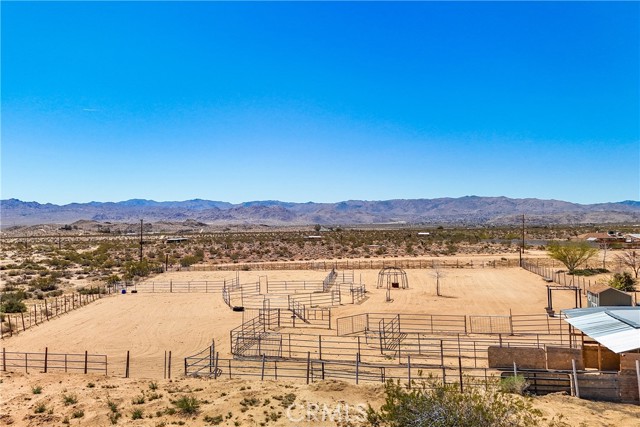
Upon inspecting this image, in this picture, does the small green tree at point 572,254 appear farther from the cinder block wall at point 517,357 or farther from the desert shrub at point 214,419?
the desert shrub at point 214,419

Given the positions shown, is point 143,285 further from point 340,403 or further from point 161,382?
point 340,403

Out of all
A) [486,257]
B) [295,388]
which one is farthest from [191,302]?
[486,257]

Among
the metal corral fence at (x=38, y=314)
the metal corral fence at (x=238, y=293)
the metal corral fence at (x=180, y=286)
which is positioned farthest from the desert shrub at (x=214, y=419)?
the metal corral fence at (x=180, y=286)

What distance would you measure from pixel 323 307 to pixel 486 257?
38.2 meters

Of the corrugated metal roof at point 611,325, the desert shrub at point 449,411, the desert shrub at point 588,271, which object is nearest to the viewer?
the desert shrub at point 449,411

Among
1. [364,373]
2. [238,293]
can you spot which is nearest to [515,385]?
[364,373]

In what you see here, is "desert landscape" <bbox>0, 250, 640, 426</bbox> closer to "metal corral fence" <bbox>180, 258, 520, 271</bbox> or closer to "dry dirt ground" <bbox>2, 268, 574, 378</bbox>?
"dry dirt ground" <bbox>2, 268, 574, 378</bbox>

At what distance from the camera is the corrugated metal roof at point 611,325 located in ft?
A: 46.4

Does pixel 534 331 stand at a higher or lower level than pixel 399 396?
lower

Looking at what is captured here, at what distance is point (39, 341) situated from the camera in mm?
23922
